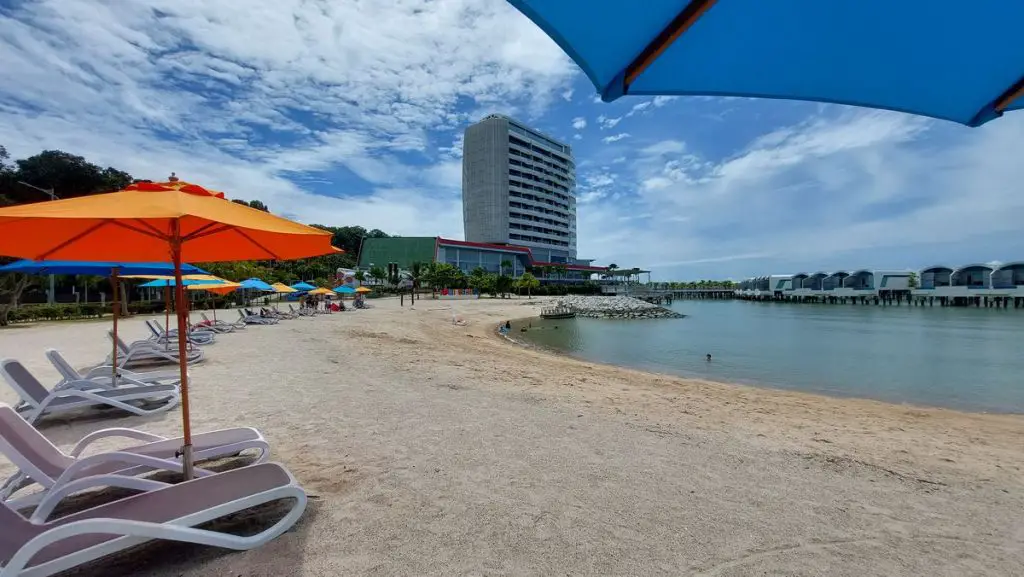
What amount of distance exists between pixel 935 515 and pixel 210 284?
15.1 m

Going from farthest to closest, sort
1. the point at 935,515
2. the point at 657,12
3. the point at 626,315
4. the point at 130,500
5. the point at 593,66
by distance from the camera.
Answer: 1. the point at 626,315
2. the point at 935,515
3. the point at 130,500
4. the point at 593,66
5. the point at 657,12

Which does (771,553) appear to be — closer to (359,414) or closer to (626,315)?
(359,414)

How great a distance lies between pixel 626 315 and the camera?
149ft

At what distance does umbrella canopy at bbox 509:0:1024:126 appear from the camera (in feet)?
5.77

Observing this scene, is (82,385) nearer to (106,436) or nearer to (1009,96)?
(106,436)

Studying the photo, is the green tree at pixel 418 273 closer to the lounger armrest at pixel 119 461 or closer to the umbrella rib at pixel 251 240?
the umbrella rib at pixel 251 240

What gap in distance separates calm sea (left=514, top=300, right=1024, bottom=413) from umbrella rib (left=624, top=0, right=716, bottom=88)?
14.5 m

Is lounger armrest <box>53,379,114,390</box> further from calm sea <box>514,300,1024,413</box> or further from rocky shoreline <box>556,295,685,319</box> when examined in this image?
rocky shoreline <box>556,295,685,319</box>

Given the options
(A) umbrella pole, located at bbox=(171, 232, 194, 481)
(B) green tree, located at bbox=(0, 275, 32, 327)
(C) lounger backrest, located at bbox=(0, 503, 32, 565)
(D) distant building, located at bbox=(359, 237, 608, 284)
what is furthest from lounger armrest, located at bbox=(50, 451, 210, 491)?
(D) distant building, located at bbox=(359, 237, 608, 284)

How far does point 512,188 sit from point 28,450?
108698mm

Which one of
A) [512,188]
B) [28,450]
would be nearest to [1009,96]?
[28,450]

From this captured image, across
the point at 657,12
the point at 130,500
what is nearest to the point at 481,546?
the point at 130,500

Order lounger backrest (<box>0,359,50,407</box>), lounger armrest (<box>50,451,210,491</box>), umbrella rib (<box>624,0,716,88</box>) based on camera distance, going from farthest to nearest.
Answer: lounger backrest (<box>0,359,50,407</box>)
lounger armrest (<box>50,451,210,491</box>)
umbrella rib (<box>624,0,716,88</box>)

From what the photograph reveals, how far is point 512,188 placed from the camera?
108188mm
